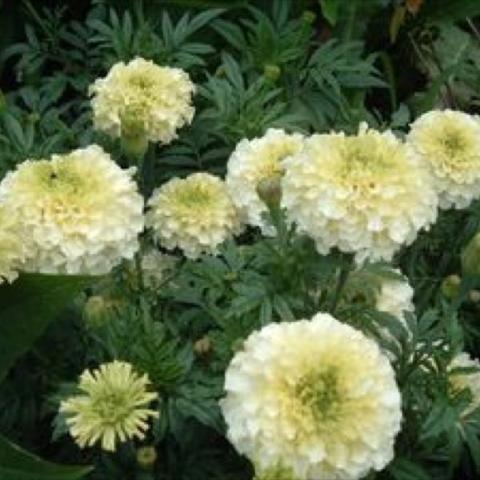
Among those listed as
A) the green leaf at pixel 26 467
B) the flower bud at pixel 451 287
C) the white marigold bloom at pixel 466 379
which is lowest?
the green leaf at pixel 26 467

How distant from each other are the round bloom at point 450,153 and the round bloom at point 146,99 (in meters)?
0.28

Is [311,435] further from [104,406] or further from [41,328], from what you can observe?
[41,328]

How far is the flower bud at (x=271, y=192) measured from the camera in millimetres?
1119

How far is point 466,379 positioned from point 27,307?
1.47 feet

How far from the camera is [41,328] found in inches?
45.4

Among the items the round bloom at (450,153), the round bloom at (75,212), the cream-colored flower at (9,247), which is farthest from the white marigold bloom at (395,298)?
the cream-colored flower at (9,247)

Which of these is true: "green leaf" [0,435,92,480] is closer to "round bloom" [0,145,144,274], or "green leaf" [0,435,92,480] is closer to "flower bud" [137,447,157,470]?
"flower bud" [137,447,157,470]

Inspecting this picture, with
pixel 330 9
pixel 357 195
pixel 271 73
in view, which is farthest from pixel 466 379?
pixel 330 9

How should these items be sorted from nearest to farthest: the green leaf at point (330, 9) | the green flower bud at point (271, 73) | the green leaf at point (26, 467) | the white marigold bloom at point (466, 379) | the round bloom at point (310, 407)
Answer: the round bloom at point (310, 407) < the green leaf at point (26, 467) < the white marigold bloom at point (466, 379) < the green flower bud at point (271, 73) < the green leaf at point (330, 9)

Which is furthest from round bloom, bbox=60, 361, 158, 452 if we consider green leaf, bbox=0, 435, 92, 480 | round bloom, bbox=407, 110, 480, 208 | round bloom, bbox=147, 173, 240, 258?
round bloom, bbox=407, 110, 480, 208

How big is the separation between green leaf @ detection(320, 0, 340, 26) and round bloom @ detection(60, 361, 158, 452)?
3.28 ft

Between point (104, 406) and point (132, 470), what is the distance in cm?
20

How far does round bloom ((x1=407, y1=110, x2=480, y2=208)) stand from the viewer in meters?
1.31

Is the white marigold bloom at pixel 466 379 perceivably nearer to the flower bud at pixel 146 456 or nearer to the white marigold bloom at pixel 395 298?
the white marigold bloom at pixel 395 298
